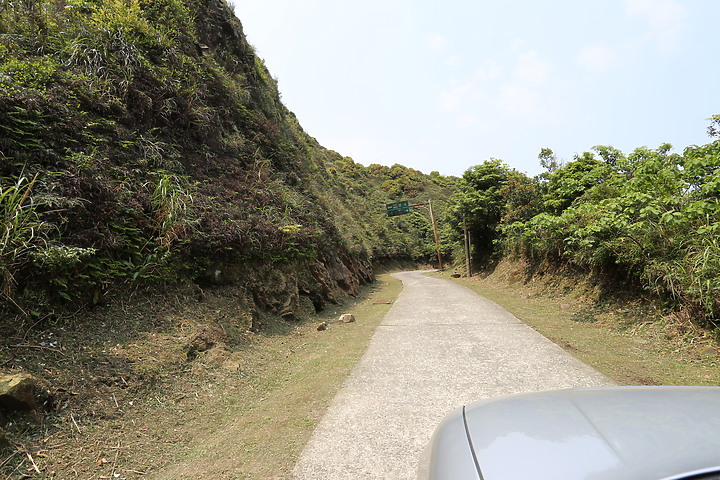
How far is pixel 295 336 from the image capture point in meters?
6.13

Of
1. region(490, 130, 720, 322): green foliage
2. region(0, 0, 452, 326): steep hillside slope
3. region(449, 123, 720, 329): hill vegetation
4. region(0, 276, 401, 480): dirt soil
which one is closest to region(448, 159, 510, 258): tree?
region(449, 123, 720, 329): hill vegetation

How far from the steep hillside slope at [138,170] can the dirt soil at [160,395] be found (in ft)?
1.63

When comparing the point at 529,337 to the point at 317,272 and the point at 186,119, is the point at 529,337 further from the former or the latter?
the point at 186,119

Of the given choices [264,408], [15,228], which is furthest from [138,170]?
[264,408]

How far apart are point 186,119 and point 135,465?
272 inches

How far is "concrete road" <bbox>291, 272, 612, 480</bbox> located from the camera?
2.47 m

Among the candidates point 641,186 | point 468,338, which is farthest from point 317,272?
point 641,186

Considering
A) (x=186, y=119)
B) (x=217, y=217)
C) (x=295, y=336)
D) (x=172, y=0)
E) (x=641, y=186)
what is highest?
(x=172, y=0)

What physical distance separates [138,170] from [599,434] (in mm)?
6453

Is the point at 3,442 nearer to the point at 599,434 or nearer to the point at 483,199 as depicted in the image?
the point at 599,434

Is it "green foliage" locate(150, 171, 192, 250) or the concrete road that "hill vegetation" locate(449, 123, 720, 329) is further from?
"green foliage" locate(150, 171, 192, 250)

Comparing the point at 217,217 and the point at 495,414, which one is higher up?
the point at 217,217

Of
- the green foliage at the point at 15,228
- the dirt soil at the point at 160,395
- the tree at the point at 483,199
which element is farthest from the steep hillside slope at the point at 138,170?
the tree at the point at 483,199

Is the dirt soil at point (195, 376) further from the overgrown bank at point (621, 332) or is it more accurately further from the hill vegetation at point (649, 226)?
the hill vegetation at point (649, 226)
